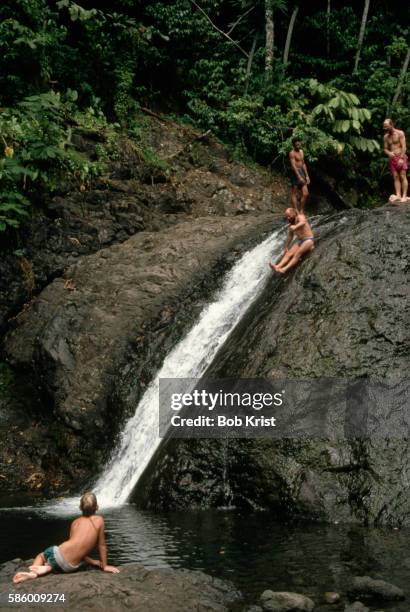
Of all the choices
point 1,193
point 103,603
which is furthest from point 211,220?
point 103,603

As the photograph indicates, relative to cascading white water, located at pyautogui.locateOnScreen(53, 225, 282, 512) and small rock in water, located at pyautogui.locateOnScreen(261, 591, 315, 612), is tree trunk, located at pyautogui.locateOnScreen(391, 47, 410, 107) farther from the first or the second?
small rock in water, located at pyautogui.locateOnScreen(261, 591, 315, 612)

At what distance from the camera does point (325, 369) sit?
8109 millimetres

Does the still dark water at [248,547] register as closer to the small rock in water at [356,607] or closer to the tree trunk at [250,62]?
the small rock in water at [356,607]

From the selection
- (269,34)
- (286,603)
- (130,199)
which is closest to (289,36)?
(269,34)

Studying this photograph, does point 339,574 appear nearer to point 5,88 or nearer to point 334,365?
point 334,365

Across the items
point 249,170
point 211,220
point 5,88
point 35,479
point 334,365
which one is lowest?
point 35,479

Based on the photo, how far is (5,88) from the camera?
579 inches

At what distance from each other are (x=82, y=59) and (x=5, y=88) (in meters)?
2.53

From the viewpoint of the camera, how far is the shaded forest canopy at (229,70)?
14.9m

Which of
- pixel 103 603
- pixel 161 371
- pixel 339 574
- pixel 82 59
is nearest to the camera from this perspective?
pixel 103 603

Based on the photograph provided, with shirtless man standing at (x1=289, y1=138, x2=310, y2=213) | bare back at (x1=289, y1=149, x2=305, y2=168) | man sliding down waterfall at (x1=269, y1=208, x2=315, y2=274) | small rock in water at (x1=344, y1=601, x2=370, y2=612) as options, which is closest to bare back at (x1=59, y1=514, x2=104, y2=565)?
small rock in water at (x1=344, y1=601, x2=370, y2=612)

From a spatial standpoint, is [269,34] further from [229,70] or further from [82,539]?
[82,539]

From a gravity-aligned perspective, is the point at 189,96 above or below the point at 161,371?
above

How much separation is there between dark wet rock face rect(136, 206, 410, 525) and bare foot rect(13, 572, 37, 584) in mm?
2926
